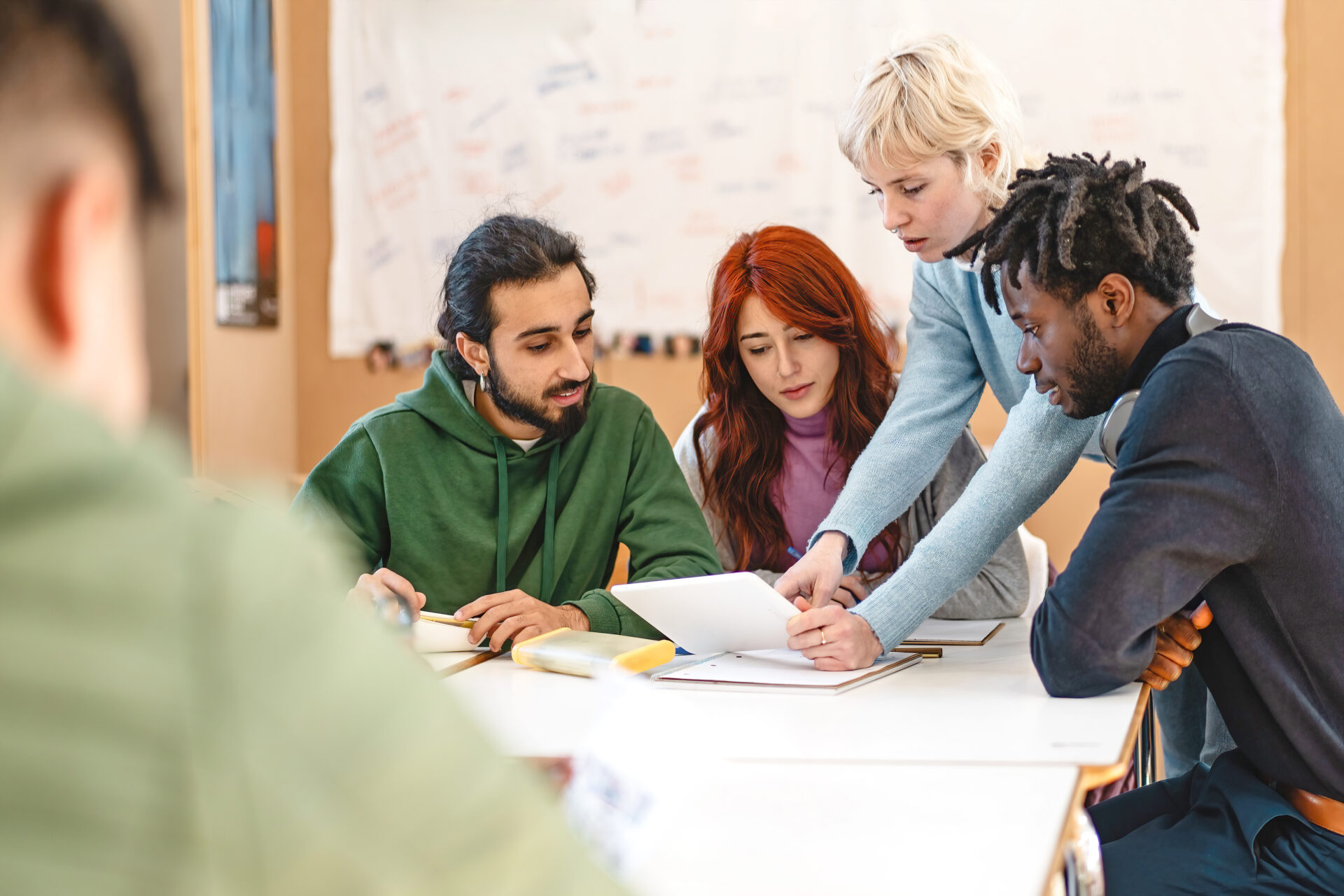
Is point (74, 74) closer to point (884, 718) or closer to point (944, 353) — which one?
point (884, 718)

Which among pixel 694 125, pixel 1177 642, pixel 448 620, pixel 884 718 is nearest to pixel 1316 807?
pixel 1177 642

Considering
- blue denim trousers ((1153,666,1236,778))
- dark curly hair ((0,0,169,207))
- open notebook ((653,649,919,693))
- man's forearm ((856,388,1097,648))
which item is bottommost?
blue denim trousers ((1153,666,1236,778))

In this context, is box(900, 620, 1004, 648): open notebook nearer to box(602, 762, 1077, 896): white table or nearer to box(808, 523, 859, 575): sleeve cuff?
box(808, 523, 859, 575): sleeve cuff

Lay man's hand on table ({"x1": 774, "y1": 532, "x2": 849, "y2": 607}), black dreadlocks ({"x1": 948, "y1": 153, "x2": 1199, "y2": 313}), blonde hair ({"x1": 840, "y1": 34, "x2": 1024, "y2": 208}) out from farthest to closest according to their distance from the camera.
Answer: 1. blonde hair ({"x1": 840, "y1": 34, "x2": 1024, "y2": 208})
2. man's hand on table ({"x1": 774, "y1": 532, "x2": 849, "y2": 607})
3. black dreadlocks ({"x1": 948, "y1": 153, "x2": 1199, "y2": 313})

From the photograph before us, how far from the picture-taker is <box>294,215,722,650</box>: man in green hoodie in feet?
5.86

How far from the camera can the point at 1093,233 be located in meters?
1.29

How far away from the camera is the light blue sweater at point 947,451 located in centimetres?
147

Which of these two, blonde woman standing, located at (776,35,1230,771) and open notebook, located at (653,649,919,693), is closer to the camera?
→ open notebook, located at (653,649,919,693)

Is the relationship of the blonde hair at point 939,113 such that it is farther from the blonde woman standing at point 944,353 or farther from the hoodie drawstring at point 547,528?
the hoodie drawstring at point 547,528

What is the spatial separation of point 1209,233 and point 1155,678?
2095 mm

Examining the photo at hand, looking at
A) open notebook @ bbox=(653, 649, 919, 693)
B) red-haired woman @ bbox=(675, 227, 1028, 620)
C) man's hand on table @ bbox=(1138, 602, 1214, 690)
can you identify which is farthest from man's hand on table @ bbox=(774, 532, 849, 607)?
man's hand on table @ bbox=(1138, 602, 1214, 690)

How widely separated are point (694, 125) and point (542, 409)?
179cm

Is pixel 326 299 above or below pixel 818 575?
above

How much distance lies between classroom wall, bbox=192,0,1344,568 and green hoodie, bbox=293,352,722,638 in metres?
1.37
